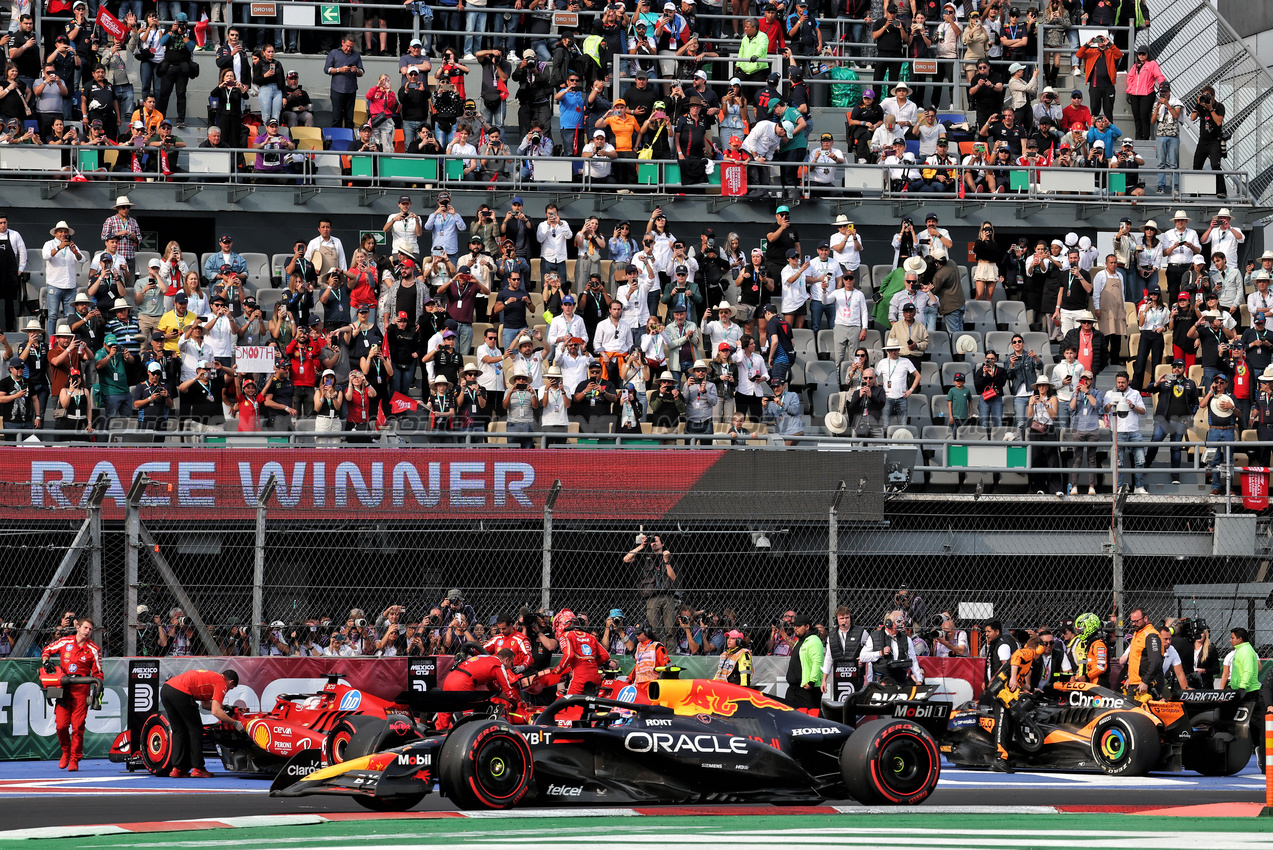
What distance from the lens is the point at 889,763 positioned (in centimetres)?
1330

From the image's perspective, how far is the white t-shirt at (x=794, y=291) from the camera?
26.1 metres

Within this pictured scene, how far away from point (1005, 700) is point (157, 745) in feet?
26.0

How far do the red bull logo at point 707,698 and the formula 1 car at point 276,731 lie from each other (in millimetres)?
2502

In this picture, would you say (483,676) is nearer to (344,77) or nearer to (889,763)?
(889,763)

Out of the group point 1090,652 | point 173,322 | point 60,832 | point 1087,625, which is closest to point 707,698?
point 60,832

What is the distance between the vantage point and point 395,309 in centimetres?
2447

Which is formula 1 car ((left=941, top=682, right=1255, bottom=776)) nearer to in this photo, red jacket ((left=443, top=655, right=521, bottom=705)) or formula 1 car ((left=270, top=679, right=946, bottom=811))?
formula 1 car ((left=270, top=679, right=946, bottom=811))

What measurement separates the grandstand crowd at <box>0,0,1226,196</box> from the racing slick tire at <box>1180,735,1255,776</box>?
13.7m

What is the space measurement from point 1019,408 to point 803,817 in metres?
12.7

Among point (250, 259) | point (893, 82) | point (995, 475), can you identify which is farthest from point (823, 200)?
point (250, 259)

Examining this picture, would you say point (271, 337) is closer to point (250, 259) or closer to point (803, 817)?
point (250, 259)

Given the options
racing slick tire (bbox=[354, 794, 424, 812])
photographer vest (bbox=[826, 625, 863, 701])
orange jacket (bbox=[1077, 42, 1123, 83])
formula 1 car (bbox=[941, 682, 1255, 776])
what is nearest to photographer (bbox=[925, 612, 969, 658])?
photographer vest (bbox=[826, 625, 863, 701])

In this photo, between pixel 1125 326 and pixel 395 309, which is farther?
pixel 1125 326

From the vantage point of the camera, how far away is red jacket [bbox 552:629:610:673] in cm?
1650
